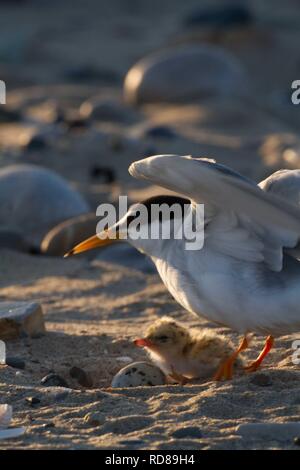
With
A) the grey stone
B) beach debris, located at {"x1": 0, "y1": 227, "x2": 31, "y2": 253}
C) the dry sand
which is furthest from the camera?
beach debris, located at {"x1": 0, "y1": 227, "x2": 31, "y2": 253}

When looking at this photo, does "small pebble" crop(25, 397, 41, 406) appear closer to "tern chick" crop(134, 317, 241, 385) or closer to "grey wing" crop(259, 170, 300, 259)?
"tern chick" crop(134, 317, 241, 385)

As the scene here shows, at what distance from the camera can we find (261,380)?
4.01 metres

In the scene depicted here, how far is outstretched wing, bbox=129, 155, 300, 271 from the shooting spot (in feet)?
12.2

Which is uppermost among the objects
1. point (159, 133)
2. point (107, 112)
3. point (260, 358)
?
point (107, 112)

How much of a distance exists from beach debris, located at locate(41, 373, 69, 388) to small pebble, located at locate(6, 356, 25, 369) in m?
0.23

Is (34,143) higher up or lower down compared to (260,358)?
higher up

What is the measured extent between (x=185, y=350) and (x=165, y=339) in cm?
9

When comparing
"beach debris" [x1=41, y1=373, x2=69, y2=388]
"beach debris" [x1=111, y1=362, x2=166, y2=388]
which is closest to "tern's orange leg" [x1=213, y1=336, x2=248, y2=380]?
"beach debris" [x1=111, y1=362, x2=166, y2=388]

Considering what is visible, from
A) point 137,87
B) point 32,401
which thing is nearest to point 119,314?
point 32,401

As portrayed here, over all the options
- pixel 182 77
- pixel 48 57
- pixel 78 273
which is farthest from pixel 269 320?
pixel 48 57

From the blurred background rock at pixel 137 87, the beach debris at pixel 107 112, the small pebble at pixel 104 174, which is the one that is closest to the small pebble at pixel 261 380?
the blurred background rock at pixel 137 87

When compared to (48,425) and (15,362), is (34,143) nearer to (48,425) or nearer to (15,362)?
(15,362)

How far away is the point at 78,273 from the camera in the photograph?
20.2 feet

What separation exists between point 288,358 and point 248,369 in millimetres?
268
